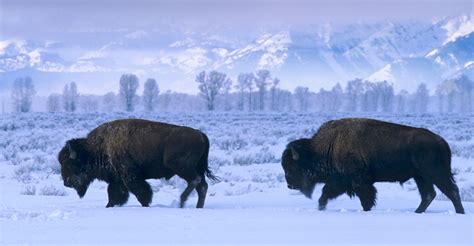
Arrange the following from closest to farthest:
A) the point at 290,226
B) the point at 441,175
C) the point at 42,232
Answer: the point at 42,232, the point at 290,226, the point at 441,175

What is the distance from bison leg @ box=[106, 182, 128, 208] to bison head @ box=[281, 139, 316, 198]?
2471mm

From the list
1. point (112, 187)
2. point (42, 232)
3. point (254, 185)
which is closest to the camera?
point (42, 232)

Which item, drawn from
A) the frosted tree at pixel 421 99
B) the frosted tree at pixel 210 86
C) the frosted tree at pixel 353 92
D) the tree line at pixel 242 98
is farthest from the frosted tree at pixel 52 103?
the frosted tree at pixel 421 99

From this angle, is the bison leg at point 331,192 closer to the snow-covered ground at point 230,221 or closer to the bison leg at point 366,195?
the bison leg at point 366,195

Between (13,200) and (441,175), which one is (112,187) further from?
Answer: (441,175)

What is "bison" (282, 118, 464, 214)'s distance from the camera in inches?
435

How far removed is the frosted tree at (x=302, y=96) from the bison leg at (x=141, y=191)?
523 ft

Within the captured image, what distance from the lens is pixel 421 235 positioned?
8.02m

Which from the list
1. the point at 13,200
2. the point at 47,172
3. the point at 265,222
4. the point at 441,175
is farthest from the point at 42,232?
the point at 47,172

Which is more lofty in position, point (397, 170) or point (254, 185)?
point (397, 170)

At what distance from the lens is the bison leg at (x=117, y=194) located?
1181 cm

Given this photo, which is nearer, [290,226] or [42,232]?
[42,232]

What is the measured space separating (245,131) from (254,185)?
21509 mm

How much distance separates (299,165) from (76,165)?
3489mm
